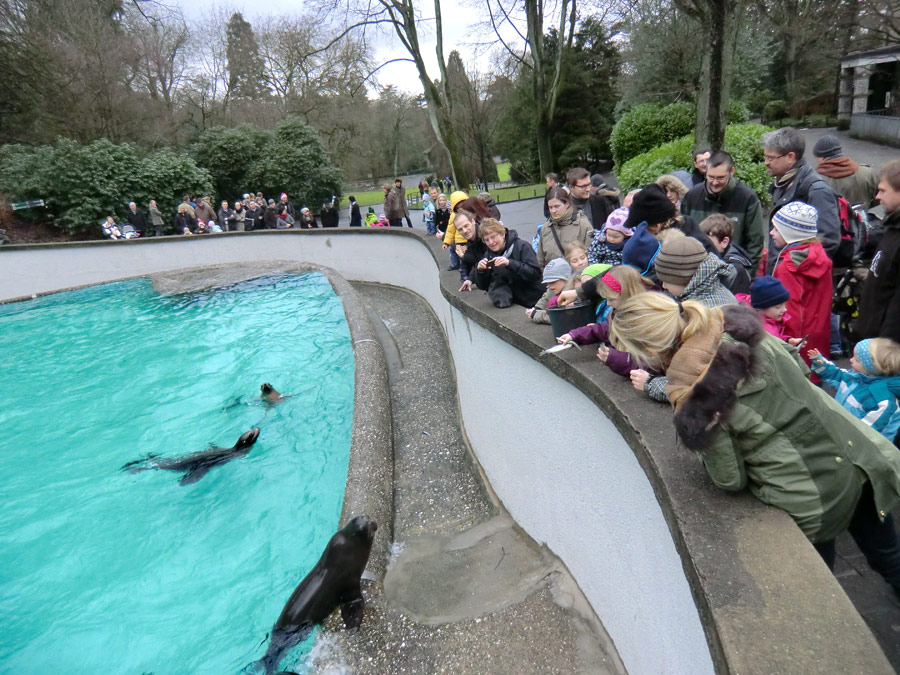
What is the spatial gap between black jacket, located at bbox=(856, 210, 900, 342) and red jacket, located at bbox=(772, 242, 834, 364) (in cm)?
25

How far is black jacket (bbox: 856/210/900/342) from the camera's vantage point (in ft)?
10.1

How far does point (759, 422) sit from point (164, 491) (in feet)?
23.2

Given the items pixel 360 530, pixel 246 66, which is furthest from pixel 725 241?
pixel 246 66

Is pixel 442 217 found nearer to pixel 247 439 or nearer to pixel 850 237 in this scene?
pixel 247 439

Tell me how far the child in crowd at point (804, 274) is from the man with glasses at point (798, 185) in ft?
1.60

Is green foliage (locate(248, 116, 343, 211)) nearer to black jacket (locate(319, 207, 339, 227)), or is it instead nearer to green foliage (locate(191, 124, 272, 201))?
green foliage (locate(191, 124, 272, 201))

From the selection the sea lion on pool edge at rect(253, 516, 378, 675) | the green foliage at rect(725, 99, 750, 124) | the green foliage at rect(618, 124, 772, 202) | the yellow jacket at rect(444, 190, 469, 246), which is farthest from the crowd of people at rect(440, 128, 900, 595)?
the green foliage at rect(725, 99, 750, 124)

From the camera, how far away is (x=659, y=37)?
19875 mm

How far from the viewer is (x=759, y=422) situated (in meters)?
1.84

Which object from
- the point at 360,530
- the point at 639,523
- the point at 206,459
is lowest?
the point at 206,459

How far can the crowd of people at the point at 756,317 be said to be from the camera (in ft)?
6.10

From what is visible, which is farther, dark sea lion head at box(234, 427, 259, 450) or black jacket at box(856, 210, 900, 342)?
dark sea lion head at box(234, 427, 259, 450)

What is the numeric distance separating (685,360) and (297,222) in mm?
25359

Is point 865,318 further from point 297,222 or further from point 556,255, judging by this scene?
point 297,222
